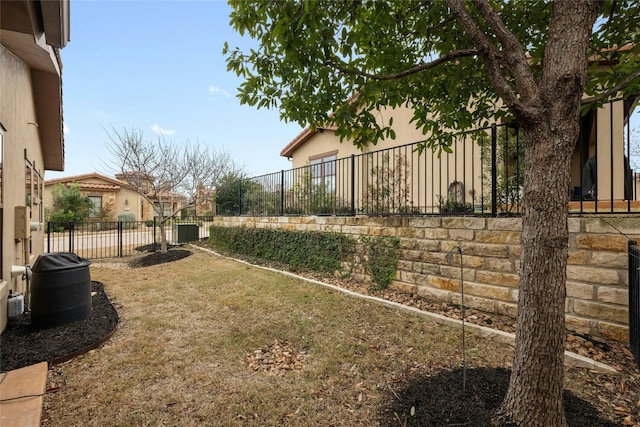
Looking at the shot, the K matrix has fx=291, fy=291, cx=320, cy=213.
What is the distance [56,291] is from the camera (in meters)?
3.99

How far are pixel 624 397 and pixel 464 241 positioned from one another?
228cm

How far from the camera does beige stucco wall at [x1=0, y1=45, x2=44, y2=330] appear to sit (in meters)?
3.87

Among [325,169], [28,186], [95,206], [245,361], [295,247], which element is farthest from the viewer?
[95,206]

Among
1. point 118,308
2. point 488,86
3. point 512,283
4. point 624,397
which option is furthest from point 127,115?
point 624,397

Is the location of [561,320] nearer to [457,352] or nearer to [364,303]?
[457,352]

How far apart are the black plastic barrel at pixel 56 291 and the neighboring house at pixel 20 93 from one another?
0.33 m

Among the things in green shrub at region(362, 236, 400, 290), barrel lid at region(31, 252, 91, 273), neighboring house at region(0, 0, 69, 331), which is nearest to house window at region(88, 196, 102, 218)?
neighboring house at region(0, 0, 69, 331)

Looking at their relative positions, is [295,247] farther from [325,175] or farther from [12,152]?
[12,152]

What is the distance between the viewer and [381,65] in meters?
3.45

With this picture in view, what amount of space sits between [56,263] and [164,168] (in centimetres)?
952

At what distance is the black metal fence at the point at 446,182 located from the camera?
4.48 meters

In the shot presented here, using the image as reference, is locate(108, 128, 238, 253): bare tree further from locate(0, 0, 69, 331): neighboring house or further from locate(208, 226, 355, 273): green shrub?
locate(0, 0, 69, 331): neighboring house

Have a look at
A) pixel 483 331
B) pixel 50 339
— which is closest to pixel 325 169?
pixel 483 331

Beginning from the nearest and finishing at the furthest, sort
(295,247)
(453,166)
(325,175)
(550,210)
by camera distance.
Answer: (550,210) → (295,247) → (453,166) → (325,175)
